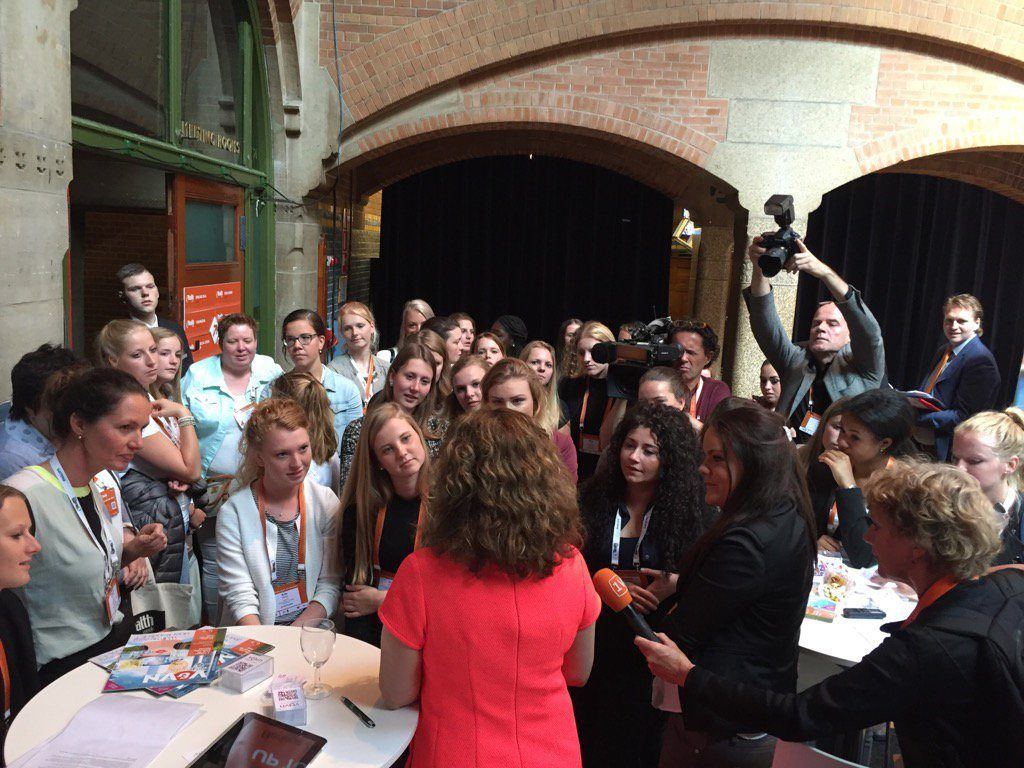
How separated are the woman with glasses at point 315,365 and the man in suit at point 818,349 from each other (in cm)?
223

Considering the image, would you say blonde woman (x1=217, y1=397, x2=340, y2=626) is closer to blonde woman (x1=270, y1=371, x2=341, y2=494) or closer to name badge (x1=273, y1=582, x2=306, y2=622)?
name badge (x1=273, y1=582, x2=306, y2=622)

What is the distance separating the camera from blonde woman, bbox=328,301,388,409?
15.9 ft

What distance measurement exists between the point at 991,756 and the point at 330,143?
270 inches

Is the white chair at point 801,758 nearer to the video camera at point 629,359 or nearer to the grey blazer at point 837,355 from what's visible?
the video camera at point 629,359

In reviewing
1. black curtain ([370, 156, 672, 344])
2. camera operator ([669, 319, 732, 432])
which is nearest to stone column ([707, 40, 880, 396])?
camera operator ([669, 319, 732, 432])

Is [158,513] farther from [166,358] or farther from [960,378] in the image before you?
[960,378]

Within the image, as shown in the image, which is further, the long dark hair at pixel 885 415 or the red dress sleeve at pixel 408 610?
the long dark hair at pixel 885 415

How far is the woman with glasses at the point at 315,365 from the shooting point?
4398 mm

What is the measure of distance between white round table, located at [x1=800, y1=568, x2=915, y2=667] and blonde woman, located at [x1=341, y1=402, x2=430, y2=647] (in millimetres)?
1401

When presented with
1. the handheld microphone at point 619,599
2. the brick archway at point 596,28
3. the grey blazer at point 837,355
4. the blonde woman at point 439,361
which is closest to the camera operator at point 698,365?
the grey blazer at point 837,355

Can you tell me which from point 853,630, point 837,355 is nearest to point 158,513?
point 853,630

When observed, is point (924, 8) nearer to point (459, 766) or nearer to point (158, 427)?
point (158, 427)

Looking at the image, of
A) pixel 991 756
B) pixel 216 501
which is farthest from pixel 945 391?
pixel 216 501

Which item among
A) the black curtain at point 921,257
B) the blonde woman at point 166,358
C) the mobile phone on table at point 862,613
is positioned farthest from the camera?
the black curtain at point 921,257
